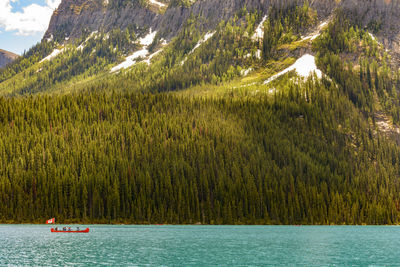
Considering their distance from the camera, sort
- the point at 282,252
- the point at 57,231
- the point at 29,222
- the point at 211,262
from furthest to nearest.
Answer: the point at 29,222 < the point at 57,231 < the point at 282,252 < the point at 211,262

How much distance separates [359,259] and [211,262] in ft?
93.2

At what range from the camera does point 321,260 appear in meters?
93.4

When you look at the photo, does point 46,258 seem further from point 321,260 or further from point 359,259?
point 359,259

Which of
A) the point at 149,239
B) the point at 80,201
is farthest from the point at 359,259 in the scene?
the point at 80,201

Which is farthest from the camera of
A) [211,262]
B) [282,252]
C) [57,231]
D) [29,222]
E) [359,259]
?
[29,222]

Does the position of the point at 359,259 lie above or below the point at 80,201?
below

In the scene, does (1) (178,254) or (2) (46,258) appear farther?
(1) (178,254)

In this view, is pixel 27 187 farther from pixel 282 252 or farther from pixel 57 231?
pixel 282 252

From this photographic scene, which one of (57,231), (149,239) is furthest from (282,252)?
(57,231)

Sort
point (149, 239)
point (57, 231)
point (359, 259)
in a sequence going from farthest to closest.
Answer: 1. point (57, 231)
2. point (149, 239)
3. point (359, 259)

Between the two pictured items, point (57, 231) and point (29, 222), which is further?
point (29, 222)

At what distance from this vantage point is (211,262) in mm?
89062

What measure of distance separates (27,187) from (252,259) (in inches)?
5136

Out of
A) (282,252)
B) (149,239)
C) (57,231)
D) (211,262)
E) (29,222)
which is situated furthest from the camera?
(29,222)
